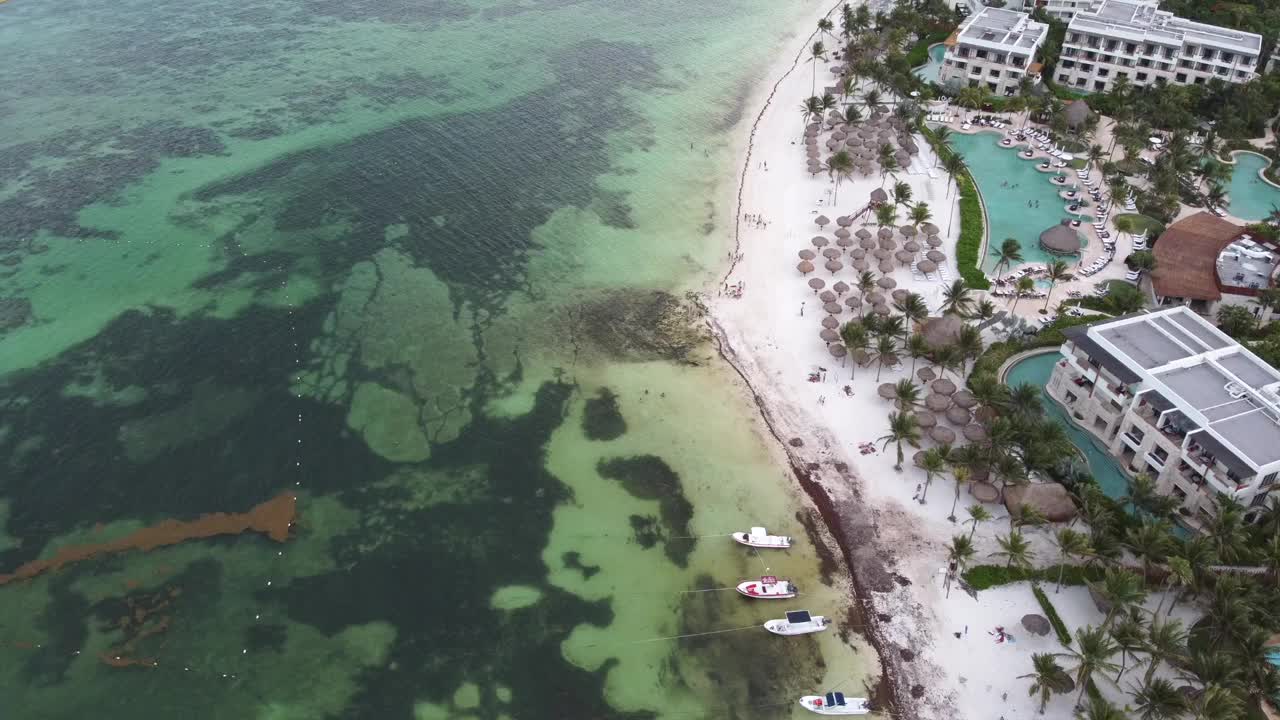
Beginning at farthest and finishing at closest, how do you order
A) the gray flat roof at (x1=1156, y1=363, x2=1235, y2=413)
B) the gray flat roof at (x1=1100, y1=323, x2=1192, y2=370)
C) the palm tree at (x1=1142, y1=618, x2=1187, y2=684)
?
the gray flat roof at (x1=1100, y1=323, x2=1192, y2=370), the gray flat roof at (x1=1156, y1=363, x2=1235, y2=413), the palm tree at (x1=1142, y1=618, x2=1187, y2=684)

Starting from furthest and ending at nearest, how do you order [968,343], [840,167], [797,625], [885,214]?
[840,167], [885,214], [968,343], [797,625]

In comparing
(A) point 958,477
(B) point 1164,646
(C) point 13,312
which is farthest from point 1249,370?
(C) point 13,312

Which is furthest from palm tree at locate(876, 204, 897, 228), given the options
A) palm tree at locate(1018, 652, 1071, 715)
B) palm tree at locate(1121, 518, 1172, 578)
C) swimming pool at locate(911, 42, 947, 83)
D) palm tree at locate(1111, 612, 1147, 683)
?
palm tree at locate(1018, 652, 1071, 715)

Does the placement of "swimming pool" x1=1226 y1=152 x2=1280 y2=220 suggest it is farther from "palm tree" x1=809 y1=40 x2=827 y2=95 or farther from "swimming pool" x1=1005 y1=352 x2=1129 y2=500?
"palm tree" x1=809 y1=40 x2=827 y2=95

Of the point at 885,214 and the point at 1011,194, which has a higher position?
the point at 885,214

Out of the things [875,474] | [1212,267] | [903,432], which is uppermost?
[1212,267]

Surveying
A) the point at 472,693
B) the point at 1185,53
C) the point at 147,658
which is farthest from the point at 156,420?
the point at 1185,53

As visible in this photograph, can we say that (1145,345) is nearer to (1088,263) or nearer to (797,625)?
(1088,263)
